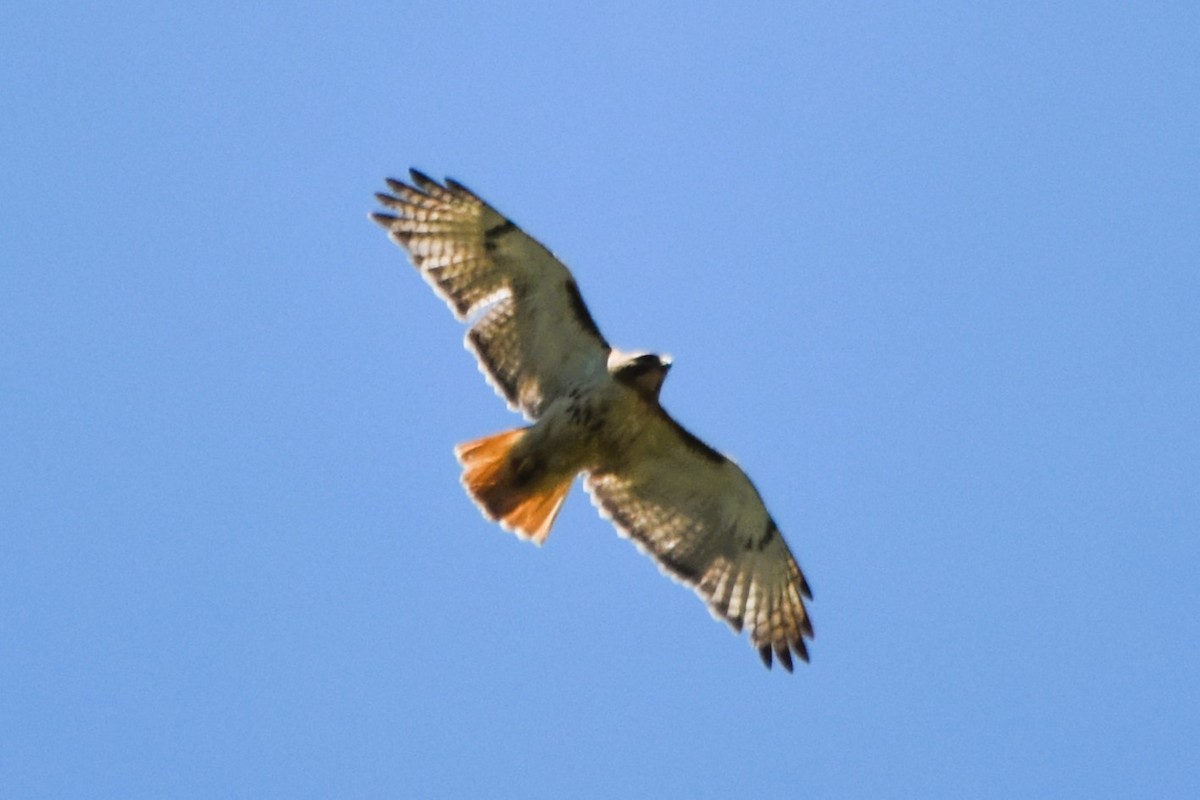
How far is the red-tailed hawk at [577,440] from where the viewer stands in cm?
1127

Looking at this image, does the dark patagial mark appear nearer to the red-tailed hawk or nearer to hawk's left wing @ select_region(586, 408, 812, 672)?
the red-tailed hawk

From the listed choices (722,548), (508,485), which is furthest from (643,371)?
(722,548)

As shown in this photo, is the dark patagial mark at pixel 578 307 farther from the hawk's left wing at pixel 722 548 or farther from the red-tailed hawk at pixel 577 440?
the hawk's left wing at pixel 722 548

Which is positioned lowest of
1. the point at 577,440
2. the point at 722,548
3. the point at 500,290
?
the point at 577,440

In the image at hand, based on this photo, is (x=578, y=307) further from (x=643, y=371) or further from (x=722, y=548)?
(x=722, y=548)

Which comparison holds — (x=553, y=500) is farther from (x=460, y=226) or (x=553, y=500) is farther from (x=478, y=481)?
(x=460, y=226)

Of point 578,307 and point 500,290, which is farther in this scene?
point 500,290

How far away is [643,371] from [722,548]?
1.58 metres

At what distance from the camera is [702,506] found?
12023mm

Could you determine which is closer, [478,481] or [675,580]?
[478,481]

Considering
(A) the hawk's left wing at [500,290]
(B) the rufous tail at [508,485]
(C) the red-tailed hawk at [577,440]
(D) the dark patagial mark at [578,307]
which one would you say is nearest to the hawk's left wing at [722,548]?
(C) the red-tailed hawk at [577,440]

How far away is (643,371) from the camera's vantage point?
11133 mm

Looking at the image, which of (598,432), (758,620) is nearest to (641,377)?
(598,432)

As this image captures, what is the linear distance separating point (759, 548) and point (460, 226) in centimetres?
282
